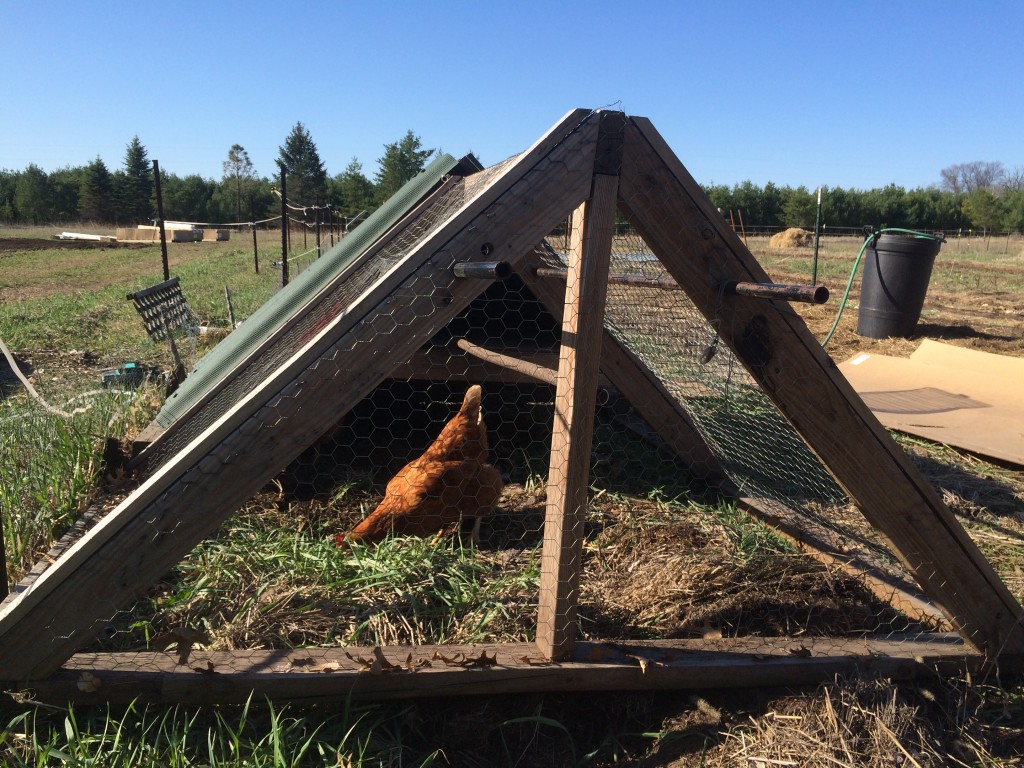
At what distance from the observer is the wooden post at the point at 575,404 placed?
5.36 ft

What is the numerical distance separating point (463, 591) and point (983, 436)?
4073 mm

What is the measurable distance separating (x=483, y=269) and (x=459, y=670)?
3.38 feet

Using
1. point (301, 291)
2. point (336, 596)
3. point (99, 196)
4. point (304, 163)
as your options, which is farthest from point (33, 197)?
point (336, 596)

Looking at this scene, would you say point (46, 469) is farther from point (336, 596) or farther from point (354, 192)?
point (354, 192)

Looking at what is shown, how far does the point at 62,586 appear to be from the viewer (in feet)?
4.84

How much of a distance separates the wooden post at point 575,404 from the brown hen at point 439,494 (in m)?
1.05

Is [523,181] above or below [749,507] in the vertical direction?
above

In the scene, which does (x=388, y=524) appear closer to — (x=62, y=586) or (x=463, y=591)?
(x=463, y=591)

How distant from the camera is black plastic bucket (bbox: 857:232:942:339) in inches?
339

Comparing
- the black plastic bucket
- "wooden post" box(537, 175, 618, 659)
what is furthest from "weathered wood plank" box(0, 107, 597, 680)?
the black plastic bucket

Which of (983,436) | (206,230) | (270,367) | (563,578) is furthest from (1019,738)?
(206,230)

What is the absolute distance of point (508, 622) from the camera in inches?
87.0

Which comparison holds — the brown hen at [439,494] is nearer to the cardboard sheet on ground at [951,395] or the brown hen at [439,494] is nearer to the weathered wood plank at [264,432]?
the weathered wood plank at [264,432]

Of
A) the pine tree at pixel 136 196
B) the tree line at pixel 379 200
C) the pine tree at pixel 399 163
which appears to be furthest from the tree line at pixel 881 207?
the pine tree at pixel 136 196
